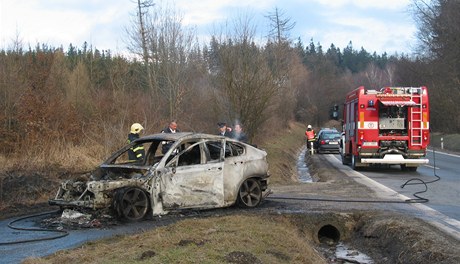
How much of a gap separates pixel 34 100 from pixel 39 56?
399 centimetres

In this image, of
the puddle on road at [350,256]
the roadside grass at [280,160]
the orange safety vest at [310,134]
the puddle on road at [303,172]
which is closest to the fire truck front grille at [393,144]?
the puddle on road at [303,172]

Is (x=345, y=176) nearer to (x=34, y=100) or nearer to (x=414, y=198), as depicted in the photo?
(x=414, y=198)

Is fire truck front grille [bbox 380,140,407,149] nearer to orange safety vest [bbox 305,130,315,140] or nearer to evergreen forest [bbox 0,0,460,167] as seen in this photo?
evergreen forest [bbox 0,0,460,167]

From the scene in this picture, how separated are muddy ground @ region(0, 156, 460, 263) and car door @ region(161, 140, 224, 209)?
38.0 inches

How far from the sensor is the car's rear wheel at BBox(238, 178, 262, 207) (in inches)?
413

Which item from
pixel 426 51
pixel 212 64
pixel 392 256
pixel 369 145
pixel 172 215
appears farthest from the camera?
pixel 426 51

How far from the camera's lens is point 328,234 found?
9.61 metres

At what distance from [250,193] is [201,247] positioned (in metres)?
4.33

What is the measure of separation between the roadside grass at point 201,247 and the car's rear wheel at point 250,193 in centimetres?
221

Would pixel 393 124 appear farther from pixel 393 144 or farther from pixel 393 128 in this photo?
pixel 393 144

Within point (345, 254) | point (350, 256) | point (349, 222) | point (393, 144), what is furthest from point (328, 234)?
point (393, 144)

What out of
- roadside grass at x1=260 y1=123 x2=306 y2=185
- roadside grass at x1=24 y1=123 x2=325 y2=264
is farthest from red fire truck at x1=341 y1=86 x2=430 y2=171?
roadside grass at x1=24 y1=123 x2=325 y2=264

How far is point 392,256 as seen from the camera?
7641 millimetres

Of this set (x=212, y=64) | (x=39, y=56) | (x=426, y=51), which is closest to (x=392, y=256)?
(x=39, y=56)
